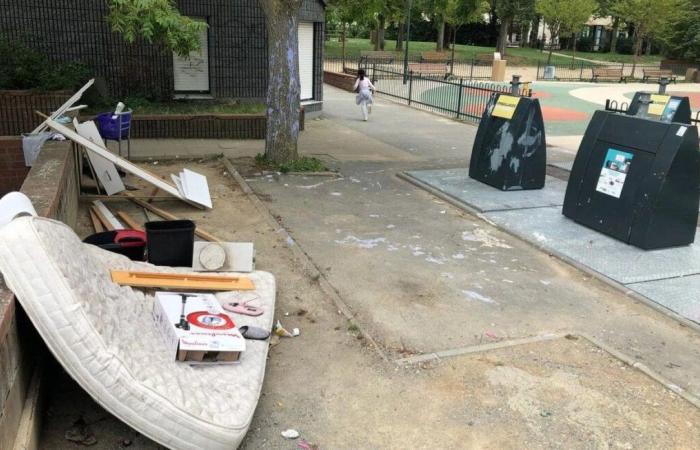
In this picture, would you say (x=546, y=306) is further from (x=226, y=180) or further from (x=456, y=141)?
(x=456, y=141)

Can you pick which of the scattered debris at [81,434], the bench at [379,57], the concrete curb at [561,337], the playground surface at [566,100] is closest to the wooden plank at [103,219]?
the scattered debris at [81,434]

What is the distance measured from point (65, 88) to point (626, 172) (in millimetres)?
10060

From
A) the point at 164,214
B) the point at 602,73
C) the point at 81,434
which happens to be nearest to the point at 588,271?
the point at 164,214

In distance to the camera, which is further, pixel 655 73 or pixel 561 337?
pixel 655 73

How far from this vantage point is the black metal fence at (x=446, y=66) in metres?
32.4

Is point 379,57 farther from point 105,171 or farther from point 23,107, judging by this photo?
point 105,171

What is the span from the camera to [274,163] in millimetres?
10023

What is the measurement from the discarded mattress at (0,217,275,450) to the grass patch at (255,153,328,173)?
656cm

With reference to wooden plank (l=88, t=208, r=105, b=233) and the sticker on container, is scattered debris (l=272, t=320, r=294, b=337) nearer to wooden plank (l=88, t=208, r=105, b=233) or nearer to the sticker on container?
wooden plank (l=88, t=208, r=105, b=233)

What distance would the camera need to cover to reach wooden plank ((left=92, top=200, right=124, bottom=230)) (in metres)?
6.49

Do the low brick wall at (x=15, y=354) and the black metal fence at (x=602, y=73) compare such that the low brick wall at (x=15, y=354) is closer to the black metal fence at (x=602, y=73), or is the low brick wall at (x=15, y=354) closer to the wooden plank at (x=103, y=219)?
the wooden plank at (x=103, y=219)

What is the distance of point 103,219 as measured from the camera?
6.70 metres

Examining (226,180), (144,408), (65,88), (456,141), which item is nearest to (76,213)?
(226,180)

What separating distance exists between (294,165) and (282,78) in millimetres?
1400
